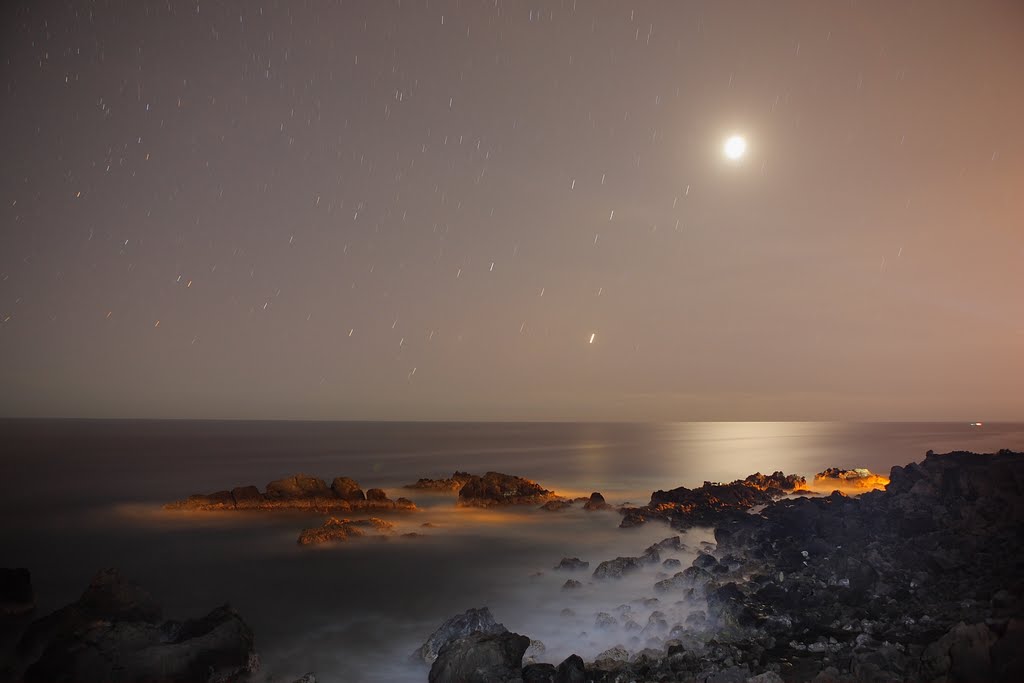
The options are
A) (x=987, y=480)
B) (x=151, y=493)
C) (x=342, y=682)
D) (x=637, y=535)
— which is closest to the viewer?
(x=342, y=682)

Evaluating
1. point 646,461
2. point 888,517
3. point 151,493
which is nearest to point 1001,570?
point 888,517

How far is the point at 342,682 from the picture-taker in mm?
12445

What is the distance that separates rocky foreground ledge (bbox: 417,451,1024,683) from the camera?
30.3 feet

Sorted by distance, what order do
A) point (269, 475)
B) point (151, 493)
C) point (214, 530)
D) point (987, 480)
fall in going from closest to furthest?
point (987, 480)
point (214, 530)
point (151, 493)
point (269, 475)

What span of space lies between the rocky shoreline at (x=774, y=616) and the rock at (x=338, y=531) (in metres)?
9.87

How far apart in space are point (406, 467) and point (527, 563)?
1659 inches

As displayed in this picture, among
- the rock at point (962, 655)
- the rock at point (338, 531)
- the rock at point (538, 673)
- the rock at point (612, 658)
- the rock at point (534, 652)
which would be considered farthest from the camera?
the rock at point (338, 531)

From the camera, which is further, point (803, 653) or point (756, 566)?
point (756, 566)

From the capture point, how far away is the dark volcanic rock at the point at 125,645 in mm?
10484

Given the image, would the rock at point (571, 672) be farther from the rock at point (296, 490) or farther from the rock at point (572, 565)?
the rock at point (296, 490)

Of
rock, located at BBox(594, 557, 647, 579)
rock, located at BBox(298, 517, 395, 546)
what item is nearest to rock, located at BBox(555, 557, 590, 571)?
rock, located at BBox(594, 557, 647, 579)

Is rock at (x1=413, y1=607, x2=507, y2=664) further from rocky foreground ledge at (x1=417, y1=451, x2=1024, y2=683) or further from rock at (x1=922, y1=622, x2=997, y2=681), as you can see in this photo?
rock at (x1=922, y1=622, x2=997, y2=681)

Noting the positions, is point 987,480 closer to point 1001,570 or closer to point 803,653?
point 1001,570

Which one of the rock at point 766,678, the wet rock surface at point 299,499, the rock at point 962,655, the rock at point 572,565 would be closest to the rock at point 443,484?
the wet rock surface at point 299,499
